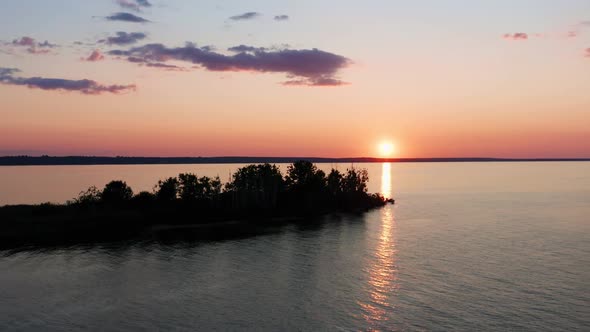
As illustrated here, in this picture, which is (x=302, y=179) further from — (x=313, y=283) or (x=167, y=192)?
(x=313, y=283)

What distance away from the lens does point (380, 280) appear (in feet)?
233

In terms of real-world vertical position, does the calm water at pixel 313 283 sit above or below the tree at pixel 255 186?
below

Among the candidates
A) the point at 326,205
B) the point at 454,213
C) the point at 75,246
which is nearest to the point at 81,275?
the point at 75,246

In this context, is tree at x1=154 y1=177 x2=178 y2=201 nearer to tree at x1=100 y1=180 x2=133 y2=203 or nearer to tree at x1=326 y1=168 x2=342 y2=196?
tree at x1=100 y1=180 x2=133 y2=203

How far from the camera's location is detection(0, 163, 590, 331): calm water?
5384 cm

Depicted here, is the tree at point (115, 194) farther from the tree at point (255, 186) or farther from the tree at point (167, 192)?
the tree at point (255, 186)

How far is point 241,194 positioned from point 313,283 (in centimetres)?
9234

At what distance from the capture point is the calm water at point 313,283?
5384 centimetres

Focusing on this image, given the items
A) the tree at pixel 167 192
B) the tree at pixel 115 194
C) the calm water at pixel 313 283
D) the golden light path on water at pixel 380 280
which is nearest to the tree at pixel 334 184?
the tree at pixel 167 192

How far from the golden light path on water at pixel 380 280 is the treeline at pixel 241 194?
53.0m

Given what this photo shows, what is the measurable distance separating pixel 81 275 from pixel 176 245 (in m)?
29.1

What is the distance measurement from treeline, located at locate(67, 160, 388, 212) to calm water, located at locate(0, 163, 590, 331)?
47636 mm

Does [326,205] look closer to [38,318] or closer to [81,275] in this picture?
[81,275]

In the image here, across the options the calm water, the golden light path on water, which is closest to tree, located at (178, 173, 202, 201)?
the calm water
